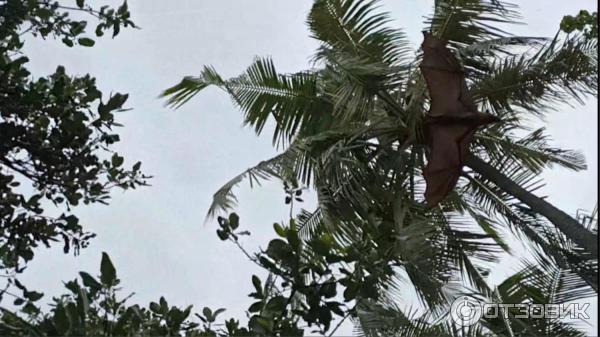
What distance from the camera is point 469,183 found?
10.2 m

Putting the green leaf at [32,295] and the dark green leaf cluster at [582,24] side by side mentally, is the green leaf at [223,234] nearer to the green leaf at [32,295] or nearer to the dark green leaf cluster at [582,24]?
the green leaf at [32,295]

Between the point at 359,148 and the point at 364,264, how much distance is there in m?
6.06

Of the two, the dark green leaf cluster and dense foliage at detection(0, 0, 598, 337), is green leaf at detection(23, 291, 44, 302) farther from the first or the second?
the dark green leaf cluster

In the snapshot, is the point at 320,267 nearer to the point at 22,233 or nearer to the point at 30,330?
the point at 30,330

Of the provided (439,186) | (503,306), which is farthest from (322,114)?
(503,306)

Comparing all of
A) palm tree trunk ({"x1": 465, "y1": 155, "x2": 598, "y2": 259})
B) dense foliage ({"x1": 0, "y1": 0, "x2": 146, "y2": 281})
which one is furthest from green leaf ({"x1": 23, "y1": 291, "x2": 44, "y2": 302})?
palm tree trunk ({"x1": 465, "y1": 155, "x2": 598, "y2": 259})

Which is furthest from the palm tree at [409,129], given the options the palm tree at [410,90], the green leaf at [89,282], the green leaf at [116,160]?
the green leaf at [89,282]

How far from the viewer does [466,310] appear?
7719 mm

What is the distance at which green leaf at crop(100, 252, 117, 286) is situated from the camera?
2.88 m

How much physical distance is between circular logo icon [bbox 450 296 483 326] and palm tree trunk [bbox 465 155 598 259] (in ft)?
3.56

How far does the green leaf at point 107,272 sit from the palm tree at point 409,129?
5402 mm

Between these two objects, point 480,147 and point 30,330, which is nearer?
point 30,330

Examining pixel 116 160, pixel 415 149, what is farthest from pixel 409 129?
pixel 116 160

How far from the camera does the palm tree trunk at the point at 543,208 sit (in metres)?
Result: 8.03
